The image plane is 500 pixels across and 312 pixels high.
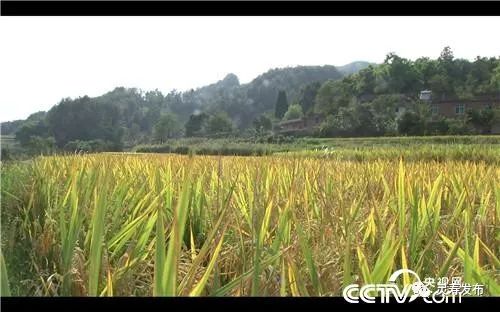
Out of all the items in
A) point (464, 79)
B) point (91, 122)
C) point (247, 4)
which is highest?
point (464, 79)

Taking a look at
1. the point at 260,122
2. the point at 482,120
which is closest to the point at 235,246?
the point at 260,122

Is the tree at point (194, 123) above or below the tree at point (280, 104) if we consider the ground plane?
below

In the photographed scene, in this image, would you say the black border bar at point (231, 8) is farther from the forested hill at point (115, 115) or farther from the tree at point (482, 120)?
the tree at point (482, 120)

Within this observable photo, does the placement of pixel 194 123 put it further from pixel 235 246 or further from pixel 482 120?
pixel 482 120

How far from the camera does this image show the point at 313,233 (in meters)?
1.31

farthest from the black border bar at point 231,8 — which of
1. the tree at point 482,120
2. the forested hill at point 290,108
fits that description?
the tree at point 482,120

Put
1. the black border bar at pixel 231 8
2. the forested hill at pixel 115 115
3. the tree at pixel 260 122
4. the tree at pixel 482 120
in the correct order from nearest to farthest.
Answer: the black border bar at pixel 231 8, the forested hill at pixel 115 115, the tree at pixel 260 122, the tree at pixel 482 120

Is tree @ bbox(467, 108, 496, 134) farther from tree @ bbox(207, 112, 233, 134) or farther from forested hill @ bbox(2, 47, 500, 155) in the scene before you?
tree @ bbox(207, 112, 233, 134)

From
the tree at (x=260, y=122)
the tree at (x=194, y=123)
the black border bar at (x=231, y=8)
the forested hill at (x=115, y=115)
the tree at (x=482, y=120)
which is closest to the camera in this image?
the black border bar at (x=231, y=8)

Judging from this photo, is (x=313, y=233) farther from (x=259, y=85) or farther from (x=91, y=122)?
(x=259, y=85)

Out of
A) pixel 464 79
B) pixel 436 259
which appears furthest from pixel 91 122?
pixel 464 79

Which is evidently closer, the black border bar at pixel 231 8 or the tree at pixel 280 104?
the black border bar at pixel 231 8

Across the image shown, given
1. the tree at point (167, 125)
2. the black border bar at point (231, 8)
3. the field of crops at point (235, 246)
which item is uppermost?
the black border bar at point (231, 8)

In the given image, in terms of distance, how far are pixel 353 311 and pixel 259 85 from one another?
3719 mm
